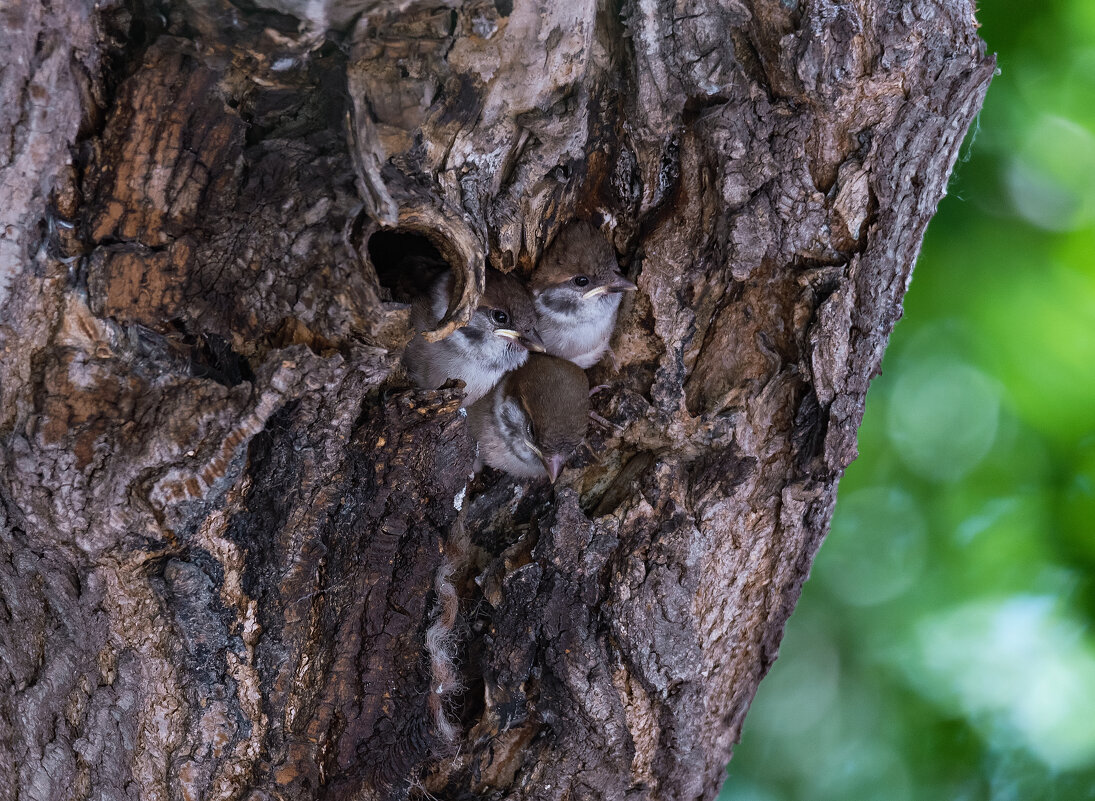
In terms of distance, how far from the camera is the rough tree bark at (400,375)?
1.94m

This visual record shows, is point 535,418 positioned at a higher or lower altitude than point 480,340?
lower

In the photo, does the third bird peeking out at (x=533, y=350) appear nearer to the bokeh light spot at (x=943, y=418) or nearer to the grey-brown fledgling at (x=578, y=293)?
the grey-brown fledgling at (x=578, y=293)

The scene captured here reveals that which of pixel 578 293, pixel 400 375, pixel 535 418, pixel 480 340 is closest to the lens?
pixel 400 375

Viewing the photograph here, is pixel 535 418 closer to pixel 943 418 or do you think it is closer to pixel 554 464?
pixel 554 464

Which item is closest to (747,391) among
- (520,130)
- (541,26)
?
(520,130)

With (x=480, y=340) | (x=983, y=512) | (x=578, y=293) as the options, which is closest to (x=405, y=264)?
(x=480, y=340)

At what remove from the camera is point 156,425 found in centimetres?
194

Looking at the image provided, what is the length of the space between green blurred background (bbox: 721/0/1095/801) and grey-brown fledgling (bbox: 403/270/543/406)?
1543 millimetres

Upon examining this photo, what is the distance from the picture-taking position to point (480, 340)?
3355 mm

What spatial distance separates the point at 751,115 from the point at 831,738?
2.69 m

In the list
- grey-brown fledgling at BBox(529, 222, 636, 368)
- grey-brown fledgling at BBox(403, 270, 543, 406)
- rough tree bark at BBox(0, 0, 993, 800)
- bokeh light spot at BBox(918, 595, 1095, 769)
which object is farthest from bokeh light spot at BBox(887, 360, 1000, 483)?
grey-brown fledgling at BBox(403, 270, 543, 406)

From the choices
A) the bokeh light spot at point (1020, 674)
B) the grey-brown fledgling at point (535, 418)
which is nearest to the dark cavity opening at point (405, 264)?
the grey-brown fledgling at point (535, 418)

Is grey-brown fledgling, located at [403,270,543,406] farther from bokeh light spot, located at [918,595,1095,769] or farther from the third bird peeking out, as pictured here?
bokeh light spot, located at [918,595,1095,769]

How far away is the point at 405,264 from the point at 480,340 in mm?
491
